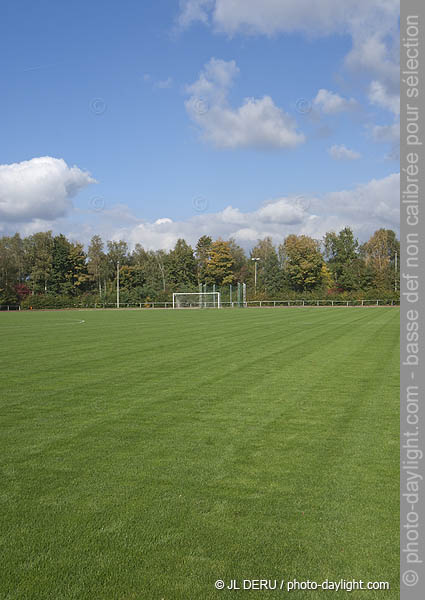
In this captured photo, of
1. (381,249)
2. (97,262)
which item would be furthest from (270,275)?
(97,262)

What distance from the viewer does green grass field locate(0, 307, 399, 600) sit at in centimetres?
305

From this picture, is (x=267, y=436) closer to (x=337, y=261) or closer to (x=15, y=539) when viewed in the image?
(x=15, y=539)

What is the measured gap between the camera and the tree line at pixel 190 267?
7281 centimetres

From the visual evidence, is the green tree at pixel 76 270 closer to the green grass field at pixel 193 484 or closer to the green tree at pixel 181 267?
the green tree at pixel 181 267

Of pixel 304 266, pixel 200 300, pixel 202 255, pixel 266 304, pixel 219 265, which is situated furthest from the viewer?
pixel 202 255

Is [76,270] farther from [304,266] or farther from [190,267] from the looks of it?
[304,266]

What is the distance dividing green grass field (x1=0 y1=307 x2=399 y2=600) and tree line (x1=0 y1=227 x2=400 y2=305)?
6186cm

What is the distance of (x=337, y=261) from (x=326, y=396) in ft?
240

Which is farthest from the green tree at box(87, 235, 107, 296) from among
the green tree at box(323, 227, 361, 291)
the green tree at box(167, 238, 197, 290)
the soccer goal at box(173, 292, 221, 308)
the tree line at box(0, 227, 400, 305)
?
the green tree at box(323, 227, 361, 291)

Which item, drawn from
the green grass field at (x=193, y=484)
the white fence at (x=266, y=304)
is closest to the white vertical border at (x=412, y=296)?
the green grass field at (x=193, y=484)

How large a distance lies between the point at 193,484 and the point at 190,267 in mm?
78660

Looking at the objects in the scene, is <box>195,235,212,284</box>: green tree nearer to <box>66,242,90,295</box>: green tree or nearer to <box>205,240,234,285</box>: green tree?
<box>205,240,234,285</box>: green tree

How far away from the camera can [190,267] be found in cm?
8256

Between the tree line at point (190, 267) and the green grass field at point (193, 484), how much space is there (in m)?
61.9
